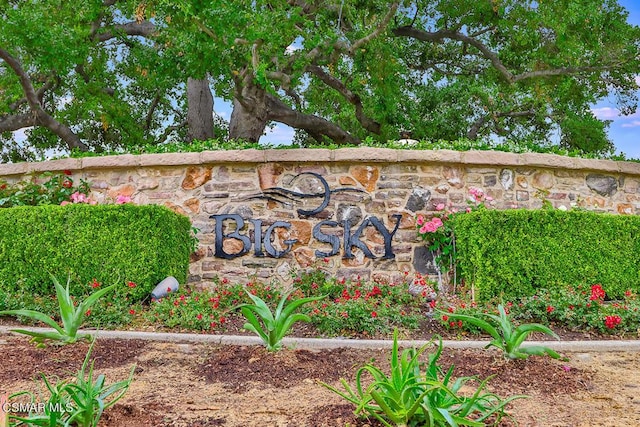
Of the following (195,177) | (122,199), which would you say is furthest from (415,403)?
(122,199)

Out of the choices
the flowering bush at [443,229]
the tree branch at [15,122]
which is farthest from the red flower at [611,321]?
the tree branch at [15,122]

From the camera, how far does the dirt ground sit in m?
2.76

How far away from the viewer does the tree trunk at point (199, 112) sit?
13.1 metres

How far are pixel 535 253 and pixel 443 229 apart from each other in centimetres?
119

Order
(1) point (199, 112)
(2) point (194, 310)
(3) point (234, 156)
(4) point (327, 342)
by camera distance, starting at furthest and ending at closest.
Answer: (1) point (199, 112)
(3) point (234, 156)
(2) point (194, 310)
(4) point (327, 342)

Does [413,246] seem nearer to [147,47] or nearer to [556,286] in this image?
[556,286]

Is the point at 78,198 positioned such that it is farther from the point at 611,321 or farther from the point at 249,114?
the point at 611,321

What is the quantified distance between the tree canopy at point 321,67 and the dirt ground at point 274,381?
4.87 m

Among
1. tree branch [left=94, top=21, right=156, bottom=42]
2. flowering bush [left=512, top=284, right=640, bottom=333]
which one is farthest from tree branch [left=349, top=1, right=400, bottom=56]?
tree branch [left=94, top=21, right=156, bottom=42]

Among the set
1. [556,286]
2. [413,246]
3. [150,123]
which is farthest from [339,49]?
[150,123]

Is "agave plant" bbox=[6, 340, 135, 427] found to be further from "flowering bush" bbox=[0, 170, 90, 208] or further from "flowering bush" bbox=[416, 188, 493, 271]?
"flowering bush" bbox=[0, 170, 90, 208]

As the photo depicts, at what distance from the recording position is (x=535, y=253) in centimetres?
626

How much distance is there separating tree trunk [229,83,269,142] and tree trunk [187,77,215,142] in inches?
37.7

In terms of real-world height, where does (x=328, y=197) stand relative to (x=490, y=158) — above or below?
below
